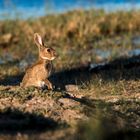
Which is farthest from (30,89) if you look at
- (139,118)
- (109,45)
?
(109,45)

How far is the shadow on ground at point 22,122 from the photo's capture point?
662 cm

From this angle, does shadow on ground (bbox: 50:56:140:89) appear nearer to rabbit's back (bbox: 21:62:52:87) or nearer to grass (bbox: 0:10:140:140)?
grass (bbox: 0:10:140:140)

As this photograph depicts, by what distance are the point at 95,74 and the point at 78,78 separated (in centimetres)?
32

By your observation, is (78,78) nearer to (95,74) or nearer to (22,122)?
(95,74)

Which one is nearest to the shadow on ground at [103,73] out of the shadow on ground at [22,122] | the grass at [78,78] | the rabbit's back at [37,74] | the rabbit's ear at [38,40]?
the grass at [78,78]

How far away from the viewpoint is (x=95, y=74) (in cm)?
1092

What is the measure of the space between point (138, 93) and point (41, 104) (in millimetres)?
1723

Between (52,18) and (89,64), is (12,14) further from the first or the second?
(89,64)

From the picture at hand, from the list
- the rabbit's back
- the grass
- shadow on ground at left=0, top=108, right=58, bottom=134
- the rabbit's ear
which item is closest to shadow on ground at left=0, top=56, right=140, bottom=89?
the grass

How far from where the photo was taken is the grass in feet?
22.0

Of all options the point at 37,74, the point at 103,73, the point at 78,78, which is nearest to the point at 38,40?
the point at 37,74

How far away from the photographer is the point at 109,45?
47.8ft

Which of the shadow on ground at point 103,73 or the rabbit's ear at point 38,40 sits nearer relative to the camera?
the rabbit's ear at point 38,40

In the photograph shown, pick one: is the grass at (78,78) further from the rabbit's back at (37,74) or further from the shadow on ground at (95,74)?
the rabbit's back at (37,74)
